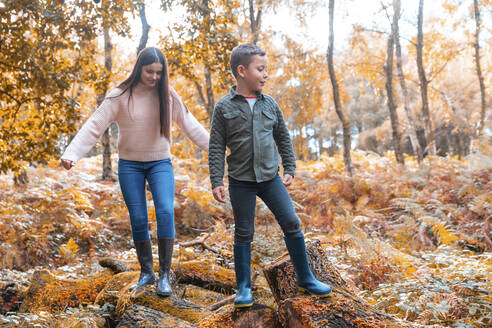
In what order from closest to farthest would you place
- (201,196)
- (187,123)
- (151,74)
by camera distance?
(151,74) → (187,123) → (201,196)

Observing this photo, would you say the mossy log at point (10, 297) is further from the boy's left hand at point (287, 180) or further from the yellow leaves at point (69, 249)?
the boy's left hand at point (287, 180)

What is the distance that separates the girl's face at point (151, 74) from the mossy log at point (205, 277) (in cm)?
201

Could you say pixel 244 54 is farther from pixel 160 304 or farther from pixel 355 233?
pixel 355 233

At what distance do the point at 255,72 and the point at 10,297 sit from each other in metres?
3.72

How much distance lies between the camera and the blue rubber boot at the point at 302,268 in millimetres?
2555

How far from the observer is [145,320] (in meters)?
2.45

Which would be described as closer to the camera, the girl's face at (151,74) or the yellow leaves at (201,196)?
the girl's face at (151,74)

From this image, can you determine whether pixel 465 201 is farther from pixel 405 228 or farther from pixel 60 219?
pixel 60 219

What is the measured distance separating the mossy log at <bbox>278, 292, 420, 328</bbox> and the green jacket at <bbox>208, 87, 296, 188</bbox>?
3.00 ft

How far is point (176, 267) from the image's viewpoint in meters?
3.93

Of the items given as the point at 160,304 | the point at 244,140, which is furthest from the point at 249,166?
the point at 160,304

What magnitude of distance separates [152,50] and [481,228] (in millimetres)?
5188

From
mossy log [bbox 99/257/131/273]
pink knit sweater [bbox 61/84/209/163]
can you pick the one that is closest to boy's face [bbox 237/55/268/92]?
pink knit sweater [bbox 61/84/209/163]

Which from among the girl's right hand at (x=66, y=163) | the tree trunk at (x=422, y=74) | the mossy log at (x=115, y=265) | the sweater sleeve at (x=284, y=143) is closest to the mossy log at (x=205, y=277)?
the mossy log at (x=115, y=265)
